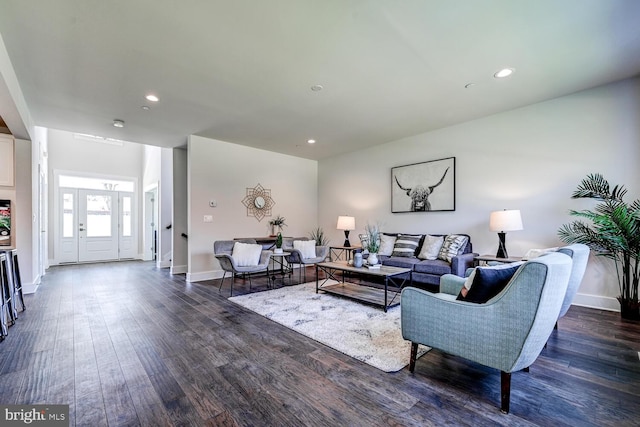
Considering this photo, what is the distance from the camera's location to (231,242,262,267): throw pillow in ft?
15.2

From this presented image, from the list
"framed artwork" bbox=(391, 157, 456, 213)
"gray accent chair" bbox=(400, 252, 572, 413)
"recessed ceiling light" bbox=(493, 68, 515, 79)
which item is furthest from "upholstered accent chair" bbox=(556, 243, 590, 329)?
"framed artwork" bbox=(391, 157, 456, 213)

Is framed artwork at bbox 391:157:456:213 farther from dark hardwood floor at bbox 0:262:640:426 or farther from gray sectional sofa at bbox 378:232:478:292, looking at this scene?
dark hardwood floor at bbox 0:262:640:426

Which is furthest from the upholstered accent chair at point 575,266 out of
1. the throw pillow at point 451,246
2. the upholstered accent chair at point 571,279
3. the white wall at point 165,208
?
the white wall at point 165,208

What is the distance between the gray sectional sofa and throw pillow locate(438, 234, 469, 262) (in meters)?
0.06

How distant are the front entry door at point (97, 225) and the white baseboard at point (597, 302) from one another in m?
10.2

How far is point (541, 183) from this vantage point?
13.0ft

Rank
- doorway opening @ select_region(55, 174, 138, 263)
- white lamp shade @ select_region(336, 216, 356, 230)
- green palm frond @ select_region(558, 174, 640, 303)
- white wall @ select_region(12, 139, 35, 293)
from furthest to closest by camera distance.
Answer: doorway opening @ select_region(55, 174, 138, 263) → white lamp shade @ select_region(336, 216, 356, 230) → white wall @ select_region(12, 139, 35, 293) → green palm frond @ select_region(558, 174, 640, 303)

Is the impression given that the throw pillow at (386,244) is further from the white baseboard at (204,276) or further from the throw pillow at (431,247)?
the white baseboard at (204,276)

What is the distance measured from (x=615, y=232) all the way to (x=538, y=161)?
1.28 meters

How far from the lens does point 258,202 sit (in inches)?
249

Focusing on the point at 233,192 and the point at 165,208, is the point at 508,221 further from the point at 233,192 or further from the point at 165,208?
the point at 165,208

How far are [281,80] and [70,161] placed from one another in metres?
7.43

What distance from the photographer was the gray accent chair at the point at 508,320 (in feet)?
5.05

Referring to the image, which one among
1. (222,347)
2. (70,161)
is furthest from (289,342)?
(70,161)
